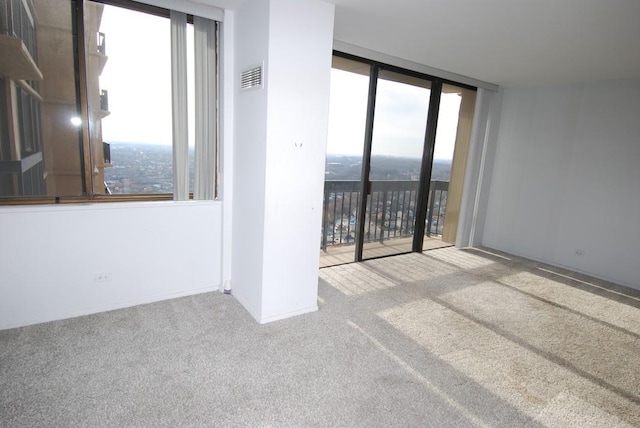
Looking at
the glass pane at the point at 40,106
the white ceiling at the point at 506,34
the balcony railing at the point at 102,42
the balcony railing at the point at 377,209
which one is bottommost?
the balcony railing at the point at 377,209

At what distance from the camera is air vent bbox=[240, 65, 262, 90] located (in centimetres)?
250

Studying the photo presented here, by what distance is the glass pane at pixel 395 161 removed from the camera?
13.8 ft

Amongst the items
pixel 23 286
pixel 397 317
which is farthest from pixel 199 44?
pixel 397 317

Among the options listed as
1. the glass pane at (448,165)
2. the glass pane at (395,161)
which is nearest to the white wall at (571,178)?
the glass pane at (448,165)

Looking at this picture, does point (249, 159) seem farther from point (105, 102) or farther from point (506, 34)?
point (506, 34)

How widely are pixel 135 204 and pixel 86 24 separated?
4.43ft

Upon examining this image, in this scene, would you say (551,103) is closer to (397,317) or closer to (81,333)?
(397,317)

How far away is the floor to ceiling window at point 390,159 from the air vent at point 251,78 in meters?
1.28

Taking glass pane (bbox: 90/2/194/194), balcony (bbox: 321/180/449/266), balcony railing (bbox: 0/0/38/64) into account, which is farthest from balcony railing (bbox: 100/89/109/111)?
balcony (bbox: 321/180/449/266)

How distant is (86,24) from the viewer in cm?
250

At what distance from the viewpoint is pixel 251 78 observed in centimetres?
261

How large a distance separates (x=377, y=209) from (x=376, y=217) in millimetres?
115

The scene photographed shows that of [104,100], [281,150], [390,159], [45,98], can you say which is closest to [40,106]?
[45,98]

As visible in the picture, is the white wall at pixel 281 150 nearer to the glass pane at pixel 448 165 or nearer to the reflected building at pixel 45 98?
the reflected building at pixel 45 98
